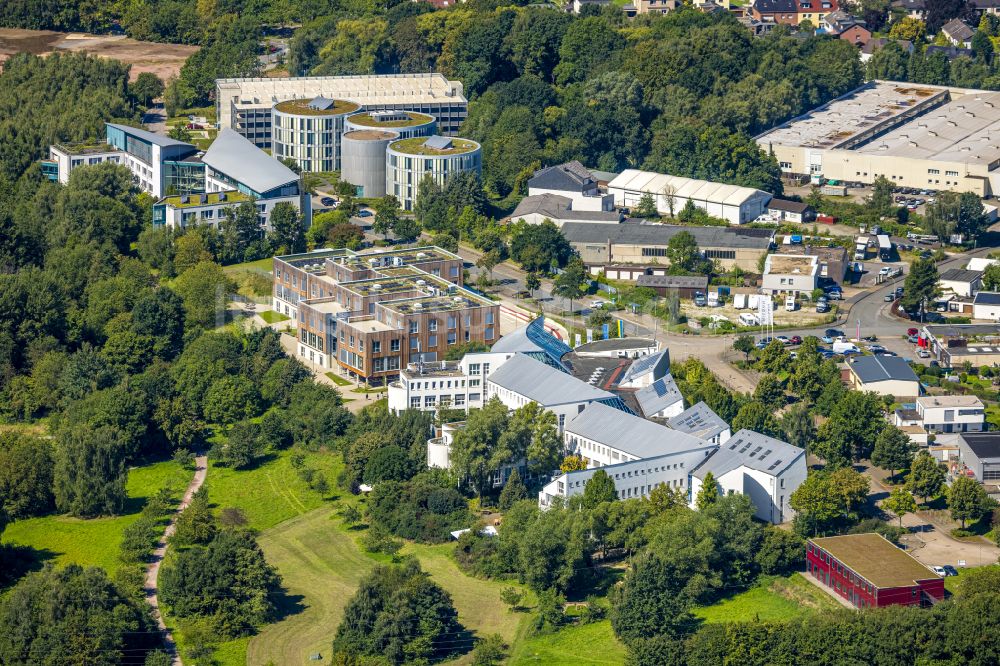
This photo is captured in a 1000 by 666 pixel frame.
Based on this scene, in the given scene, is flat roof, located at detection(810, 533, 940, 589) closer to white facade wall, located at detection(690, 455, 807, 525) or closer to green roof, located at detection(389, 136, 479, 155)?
white facade wall, located at detection(690, 455, 807, 525)

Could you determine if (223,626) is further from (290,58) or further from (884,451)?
(290,58)

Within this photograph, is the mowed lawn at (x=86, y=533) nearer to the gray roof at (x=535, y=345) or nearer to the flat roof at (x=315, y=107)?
the gray roof at (x=535, y=345)

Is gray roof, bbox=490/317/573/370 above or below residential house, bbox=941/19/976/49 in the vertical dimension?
below

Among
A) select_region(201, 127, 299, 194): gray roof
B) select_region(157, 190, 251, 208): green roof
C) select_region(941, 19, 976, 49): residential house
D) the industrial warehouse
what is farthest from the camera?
select_region(941, 19, 976, 49): residential house

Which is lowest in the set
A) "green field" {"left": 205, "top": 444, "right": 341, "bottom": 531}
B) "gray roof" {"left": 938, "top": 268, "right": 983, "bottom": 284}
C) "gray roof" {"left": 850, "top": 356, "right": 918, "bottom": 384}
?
"green field" {"left": 205, "top": 444, "right": 341, "bottom": 531}

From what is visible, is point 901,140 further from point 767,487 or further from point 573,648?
point 573,648

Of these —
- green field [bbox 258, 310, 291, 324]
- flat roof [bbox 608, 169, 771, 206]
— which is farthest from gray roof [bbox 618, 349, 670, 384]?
flat roof [bbox 608, 169, 771, 206]

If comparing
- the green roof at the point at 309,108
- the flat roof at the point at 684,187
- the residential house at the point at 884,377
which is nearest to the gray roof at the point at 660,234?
the flat roof at the point at 684,187
